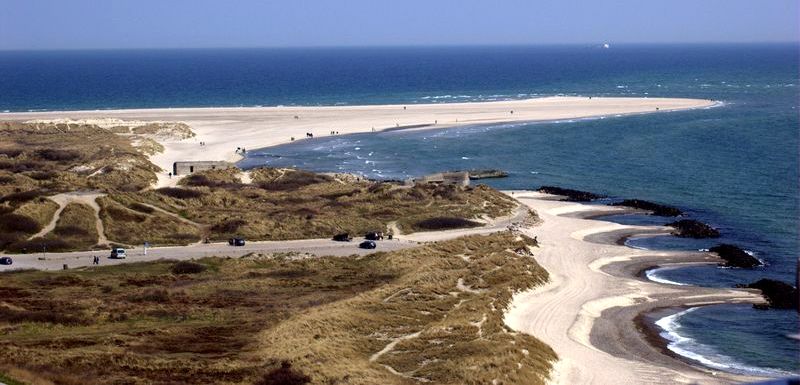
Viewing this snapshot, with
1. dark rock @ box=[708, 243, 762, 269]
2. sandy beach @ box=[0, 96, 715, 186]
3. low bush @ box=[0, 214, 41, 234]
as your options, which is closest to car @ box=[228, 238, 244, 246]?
low bush @ box=[0, 214, 41, 234]

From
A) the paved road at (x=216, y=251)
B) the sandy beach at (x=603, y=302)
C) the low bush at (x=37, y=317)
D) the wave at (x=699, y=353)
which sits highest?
the low bush at (x=37, y=317)

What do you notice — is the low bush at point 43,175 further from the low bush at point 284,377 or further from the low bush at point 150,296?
the low bush at point 284,377

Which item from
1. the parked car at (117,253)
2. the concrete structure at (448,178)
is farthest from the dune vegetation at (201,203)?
the concrete structure at (448,178)

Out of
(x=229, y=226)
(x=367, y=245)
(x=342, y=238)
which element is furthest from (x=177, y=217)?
(x=367, y=245)

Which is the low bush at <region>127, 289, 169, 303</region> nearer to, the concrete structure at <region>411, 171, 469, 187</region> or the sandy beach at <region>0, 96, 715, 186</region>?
the concrete structure at <region>411, 171, 469, 187</region>

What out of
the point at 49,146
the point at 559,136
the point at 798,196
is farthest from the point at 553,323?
the point at 559,136

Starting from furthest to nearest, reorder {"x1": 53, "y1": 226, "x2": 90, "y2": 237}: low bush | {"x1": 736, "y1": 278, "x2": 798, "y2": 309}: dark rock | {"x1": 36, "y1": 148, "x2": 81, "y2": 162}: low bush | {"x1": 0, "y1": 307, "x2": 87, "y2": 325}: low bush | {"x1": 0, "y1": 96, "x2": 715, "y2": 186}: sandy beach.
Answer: {"x1": 0, "y1": 96, "x2": 715, "y2": 186}: sandy beach < {"x1": 36, "y1": 148, "x2": 81, "y2": 162}: low bush < {"x1": 53, "y1": 226, "x2": 90, "y2": 237}: low bush < {"x1": 736, "y1": 278, "x2": 798, "y2": 309}: dark rock < {"x1": 0, "y1": 307, "x2": 87, "y2": 325}: low bush

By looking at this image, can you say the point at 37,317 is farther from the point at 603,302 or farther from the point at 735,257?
the point at 735,257
